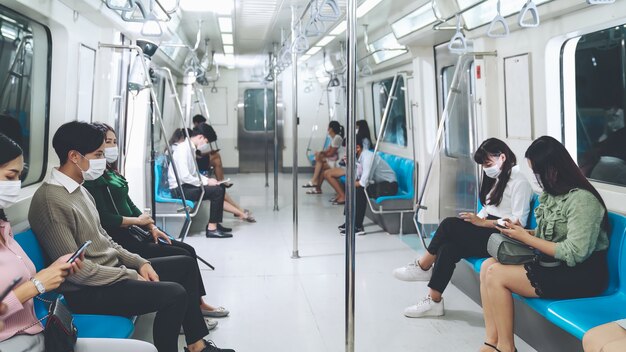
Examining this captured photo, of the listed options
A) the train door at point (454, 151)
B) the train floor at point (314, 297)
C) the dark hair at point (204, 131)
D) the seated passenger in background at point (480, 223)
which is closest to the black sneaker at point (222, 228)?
the train floor at point (314, 297)

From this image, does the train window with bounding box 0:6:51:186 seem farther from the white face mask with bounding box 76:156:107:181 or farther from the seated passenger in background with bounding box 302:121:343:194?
the seated passenger in background with bounding box 302:121:343:194

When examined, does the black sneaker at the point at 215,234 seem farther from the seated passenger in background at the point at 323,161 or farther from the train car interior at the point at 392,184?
the seated passenger in background at the point at 323,161

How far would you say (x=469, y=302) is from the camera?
4.15 meters

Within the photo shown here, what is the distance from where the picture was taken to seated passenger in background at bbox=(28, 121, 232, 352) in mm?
2678

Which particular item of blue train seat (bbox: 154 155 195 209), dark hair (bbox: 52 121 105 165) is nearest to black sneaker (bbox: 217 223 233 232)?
blue train seat (bbox: 154 155 195 209)

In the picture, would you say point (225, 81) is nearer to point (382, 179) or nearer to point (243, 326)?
point (382, 179)

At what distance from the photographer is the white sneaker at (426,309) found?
151 inches

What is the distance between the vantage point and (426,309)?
382cm

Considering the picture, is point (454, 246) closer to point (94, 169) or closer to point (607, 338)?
point (607, 338)

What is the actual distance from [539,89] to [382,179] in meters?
2.76

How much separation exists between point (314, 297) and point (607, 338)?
237 centimetres

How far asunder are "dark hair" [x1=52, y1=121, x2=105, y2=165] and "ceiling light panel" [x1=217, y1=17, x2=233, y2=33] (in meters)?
4.81

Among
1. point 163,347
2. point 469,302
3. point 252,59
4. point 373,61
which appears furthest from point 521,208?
point 252,59

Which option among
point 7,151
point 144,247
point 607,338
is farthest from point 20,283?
point 607,338
